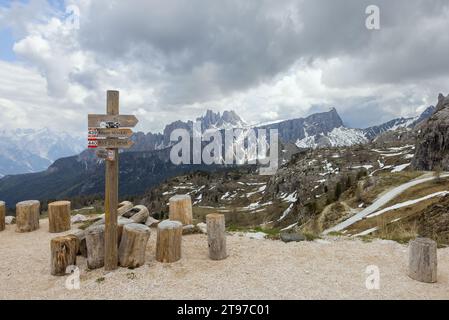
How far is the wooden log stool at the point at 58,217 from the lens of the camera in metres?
20.6

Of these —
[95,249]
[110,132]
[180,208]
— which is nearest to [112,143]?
[110,132]

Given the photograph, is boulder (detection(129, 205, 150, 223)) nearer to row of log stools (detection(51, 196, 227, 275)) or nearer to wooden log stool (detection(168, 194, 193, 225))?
wooden log stool (detection(168, 194, 193, 225))

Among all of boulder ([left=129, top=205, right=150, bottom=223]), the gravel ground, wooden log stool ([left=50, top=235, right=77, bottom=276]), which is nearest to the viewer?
Answer: the gravel ground

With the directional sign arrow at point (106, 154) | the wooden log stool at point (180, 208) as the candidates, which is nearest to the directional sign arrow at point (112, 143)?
the directional sign arrow at point (106, 154)

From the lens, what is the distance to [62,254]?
1344 centimetres

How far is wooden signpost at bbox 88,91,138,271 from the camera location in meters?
12.8

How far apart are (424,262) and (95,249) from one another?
12.7 meters

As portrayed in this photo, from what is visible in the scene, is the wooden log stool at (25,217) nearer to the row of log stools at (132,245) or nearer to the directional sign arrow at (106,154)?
the row of log stools at (132,245)

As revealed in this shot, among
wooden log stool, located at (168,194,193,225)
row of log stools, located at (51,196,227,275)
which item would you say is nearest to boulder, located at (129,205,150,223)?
wooden log stool, located at (168,194,193,225)

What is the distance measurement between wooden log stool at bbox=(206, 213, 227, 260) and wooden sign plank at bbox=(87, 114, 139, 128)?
530 centimetres

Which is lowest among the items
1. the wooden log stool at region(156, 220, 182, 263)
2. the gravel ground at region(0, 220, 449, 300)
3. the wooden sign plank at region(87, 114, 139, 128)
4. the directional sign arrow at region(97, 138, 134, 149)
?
the gravel ground at region(0, 220, 449, 300)

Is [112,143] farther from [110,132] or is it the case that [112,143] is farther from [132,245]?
[132,245]
